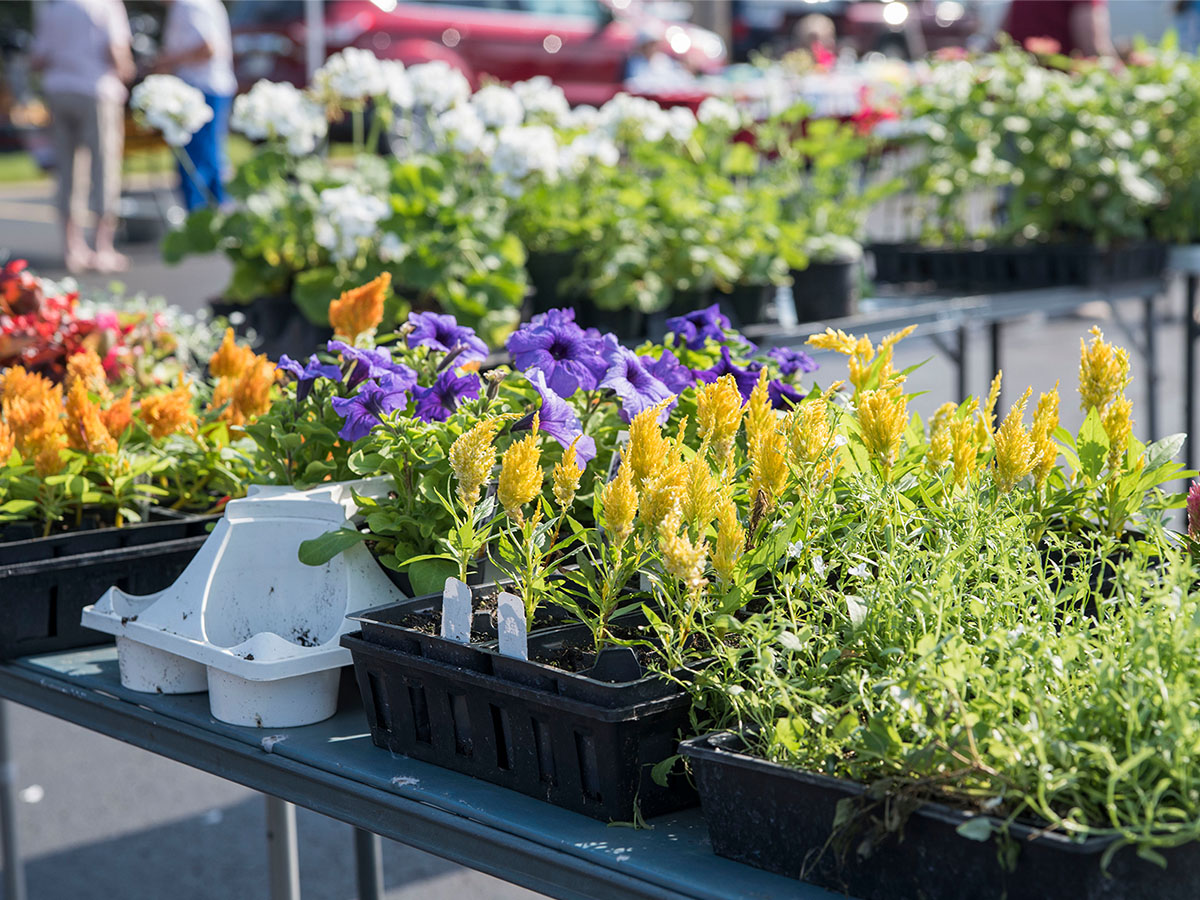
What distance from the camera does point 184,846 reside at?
→ 9.01 ft

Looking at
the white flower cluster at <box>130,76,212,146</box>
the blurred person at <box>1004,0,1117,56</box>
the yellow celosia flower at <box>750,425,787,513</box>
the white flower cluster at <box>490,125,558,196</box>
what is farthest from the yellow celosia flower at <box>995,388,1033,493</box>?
the blurred person at <box>1004,0,1117,56</box>

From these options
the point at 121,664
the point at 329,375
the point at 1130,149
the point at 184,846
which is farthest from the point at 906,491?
the point at 1130,149

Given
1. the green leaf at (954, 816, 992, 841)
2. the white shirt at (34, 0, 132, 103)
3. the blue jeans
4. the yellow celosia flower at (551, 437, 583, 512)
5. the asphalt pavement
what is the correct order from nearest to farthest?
the green leaf at (954, 816, 992, 841)
the yellow celosia flower at (551, 437, 583, 512)
the asphalt pavement
the blue jeans
the white shirt at (34, 0, 132, 103)

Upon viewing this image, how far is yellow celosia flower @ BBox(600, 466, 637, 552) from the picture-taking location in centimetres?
100

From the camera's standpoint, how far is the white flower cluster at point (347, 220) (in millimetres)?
2979

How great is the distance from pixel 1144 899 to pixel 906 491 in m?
0.42

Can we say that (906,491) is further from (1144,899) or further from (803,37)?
(803,37)

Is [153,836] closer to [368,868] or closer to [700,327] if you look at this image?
[368,868]

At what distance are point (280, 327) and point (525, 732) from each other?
93.8 inches

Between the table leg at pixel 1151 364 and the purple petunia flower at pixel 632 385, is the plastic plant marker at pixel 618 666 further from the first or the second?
the table leg at pixel 1151 364

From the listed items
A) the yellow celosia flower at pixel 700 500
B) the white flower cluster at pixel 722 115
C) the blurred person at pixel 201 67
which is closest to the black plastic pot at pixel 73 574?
the yellow celosia flower at pixel 700 500

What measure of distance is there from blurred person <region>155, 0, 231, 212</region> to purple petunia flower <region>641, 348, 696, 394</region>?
19.8 feet

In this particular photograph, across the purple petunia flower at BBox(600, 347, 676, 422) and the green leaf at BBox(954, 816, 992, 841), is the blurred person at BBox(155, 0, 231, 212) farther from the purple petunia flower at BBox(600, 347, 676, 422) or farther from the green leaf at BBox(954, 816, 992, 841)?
the green leaf at BBox(954, 816, 992, 841)

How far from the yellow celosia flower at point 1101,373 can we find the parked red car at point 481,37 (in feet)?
31.0
